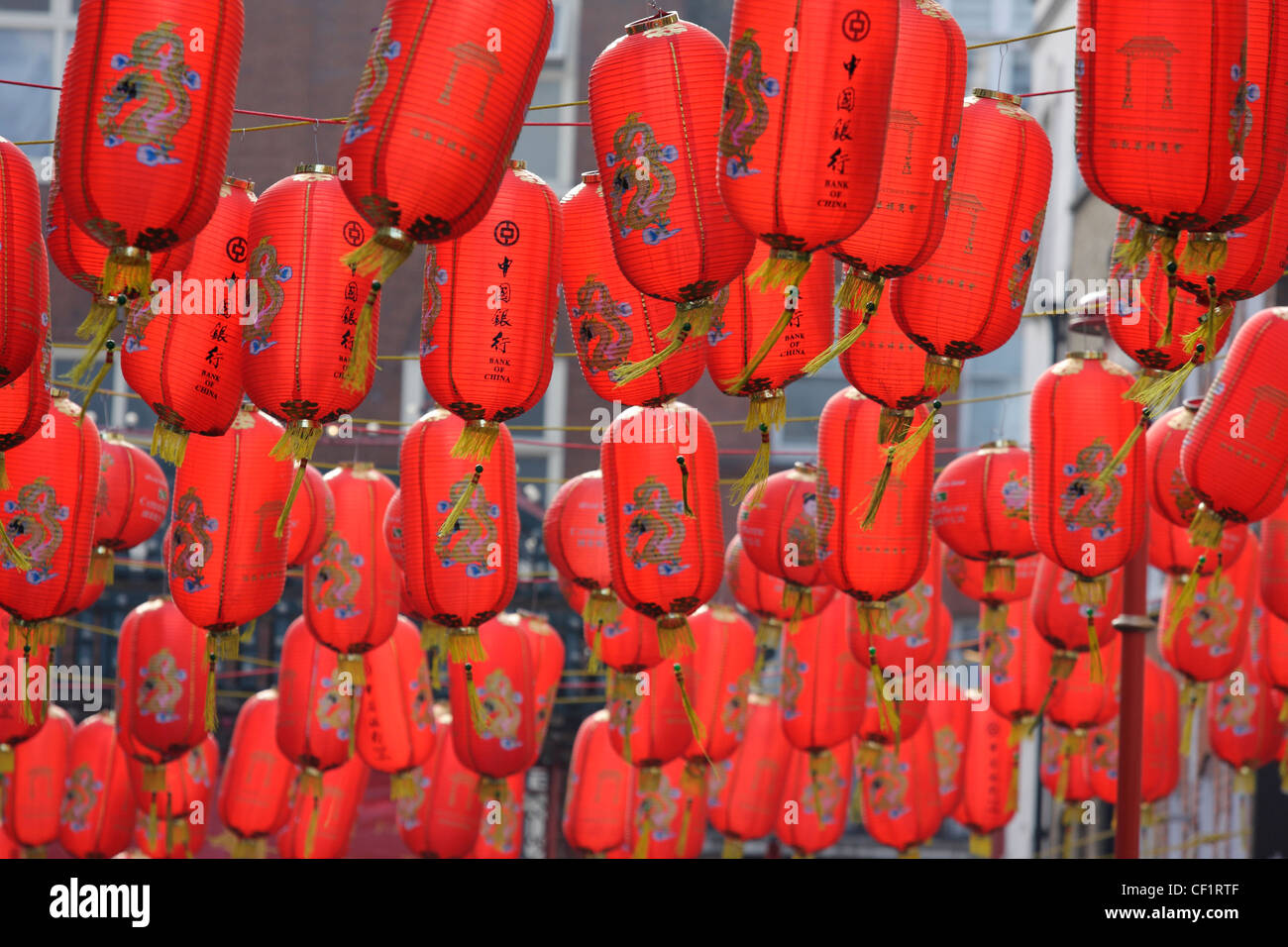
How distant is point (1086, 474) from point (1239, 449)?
580mm

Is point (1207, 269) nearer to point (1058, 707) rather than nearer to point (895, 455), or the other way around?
point (895, 455)

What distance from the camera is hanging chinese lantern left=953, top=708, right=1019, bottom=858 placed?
340 inches

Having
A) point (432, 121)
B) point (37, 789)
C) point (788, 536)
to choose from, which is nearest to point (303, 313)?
point (432, 121)

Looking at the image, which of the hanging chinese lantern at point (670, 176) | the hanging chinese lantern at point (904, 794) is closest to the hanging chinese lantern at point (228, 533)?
the hanging chinese lantern at point (670, 176)

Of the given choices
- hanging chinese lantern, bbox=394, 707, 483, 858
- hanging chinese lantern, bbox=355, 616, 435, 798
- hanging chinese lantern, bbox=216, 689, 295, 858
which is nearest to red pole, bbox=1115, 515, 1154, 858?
hanging chinese lantern, bbox=355, 616, 435, 798

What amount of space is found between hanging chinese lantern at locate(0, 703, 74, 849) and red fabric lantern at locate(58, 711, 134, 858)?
6cm

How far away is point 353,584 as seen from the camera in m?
6.65

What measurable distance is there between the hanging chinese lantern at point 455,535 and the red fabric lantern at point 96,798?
358cm

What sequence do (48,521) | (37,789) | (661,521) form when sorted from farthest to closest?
(37,789), (48,521), (661,521)

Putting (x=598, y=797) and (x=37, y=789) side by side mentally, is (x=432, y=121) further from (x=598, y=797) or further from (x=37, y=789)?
(x=37, y=789)

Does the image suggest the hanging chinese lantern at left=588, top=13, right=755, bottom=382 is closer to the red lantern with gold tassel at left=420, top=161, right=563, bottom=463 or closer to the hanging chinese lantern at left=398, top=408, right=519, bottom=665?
the red lantern with gold tassel at left=420, top=161, right=563, bottom=463

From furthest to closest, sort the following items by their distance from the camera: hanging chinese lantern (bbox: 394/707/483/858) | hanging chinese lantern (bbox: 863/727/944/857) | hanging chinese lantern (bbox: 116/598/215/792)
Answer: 1. hanging chinese lantern (bbox: 863/727/944/857)
2. hanging chinese lantern (bbox: 394/707/483/858)
3. hanging chinese lantern (bbox: 116/598/215/792)

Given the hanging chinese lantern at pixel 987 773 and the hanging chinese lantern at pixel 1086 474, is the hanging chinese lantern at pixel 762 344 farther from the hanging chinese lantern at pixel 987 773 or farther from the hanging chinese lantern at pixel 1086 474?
the hanging chinese lantern at pixel 987 773
